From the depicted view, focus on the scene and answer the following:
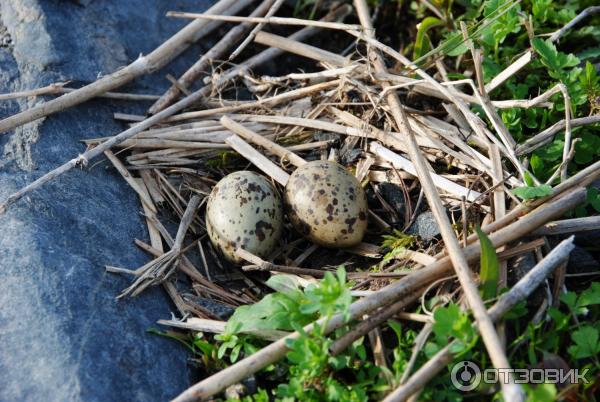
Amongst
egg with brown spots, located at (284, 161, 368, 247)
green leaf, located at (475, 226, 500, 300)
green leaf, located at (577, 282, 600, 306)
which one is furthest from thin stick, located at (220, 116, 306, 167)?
green leaf, located at (577, 282, 600, 306)

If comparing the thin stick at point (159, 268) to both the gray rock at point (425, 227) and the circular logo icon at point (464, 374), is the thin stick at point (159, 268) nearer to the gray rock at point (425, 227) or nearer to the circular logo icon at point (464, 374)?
the gray rock at point (425, 227)

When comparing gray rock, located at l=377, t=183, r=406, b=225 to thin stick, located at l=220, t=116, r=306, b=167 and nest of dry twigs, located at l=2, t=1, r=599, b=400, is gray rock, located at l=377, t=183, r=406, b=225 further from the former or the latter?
thin stick, located at l=220, t=116, r=306, b=167

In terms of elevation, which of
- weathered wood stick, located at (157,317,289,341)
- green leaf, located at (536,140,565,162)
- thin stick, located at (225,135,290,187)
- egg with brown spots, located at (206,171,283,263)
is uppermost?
green leaf, located at (536,140,565,162)

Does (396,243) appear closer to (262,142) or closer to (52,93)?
(262,142)

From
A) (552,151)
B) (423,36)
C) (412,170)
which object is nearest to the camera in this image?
(552,151)

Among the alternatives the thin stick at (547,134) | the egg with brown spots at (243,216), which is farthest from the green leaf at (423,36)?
the egg with brown spots at (243,216)

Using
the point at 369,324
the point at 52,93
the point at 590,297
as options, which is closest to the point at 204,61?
the point at 52,93

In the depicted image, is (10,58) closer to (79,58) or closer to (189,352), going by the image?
(79,58)

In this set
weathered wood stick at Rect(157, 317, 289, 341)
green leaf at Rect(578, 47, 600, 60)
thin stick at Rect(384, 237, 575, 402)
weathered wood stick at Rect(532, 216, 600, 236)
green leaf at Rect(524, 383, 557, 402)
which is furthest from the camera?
Result: green leaf at Rect(578, 47, 600, 60)

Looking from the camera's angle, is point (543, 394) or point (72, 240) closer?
point (543, 394)
